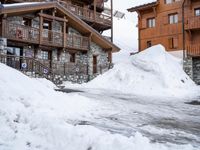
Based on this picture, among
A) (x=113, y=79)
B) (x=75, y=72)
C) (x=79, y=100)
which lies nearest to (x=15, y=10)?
(x=75, y=72)

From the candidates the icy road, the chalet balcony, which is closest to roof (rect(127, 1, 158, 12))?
the chalet balcony

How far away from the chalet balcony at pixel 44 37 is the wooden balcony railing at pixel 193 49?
8.94 m

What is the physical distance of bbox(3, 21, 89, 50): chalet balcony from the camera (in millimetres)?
20031

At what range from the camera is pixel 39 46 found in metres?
21.9

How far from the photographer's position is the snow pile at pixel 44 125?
573cm

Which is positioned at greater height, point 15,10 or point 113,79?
point 15,10

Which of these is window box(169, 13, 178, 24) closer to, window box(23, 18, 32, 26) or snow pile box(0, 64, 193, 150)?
window box(23, 18, 32, 26)

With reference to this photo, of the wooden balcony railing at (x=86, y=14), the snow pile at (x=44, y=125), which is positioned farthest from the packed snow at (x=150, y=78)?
the snow pile at (x=44, y=125)

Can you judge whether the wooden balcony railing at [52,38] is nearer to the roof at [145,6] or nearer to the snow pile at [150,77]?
the snow pile at [150,77]

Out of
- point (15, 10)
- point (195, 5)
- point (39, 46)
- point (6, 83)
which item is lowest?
point (6, 83)

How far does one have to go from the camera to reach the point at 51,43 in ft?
73.2

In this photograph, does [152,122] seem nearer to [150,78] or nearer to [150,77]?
[150,78]

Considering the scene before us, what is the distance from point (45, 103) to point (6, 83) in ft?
4.68

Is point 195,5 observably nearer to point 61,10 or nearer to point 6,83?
point 61,10
